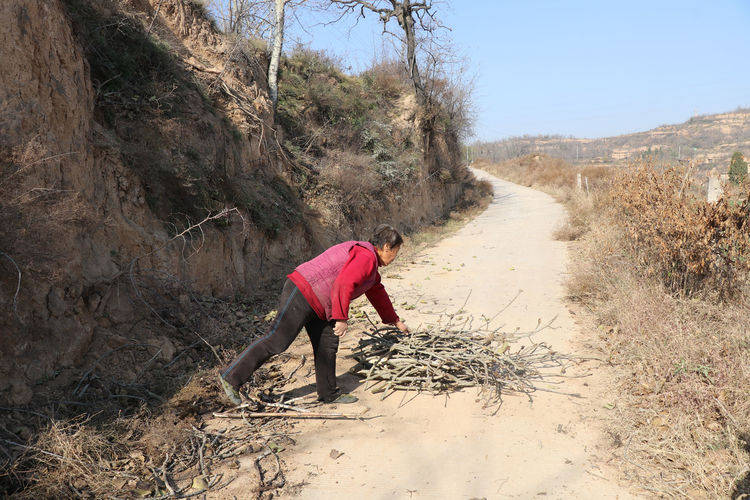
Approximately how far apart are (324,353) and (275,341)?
1.51ft

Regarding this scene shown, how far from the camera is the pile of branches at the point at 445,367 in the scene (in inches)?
171

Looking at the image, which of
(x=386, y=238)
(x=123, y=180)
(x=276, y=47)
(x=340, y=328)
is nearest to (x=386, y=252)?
(x=386, y=238)

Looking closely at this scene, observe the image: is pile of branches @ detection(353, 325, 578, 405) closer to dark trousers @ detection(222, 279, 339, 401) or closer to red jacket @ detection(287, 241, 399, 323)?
dark trousers @ detection(222, 279, 339, 401)

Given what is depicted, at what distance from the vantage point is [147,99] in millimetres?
6844

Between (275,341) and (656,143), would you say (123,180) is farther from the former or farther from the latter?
(656,143)

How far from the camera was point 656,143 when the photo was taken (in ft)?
235

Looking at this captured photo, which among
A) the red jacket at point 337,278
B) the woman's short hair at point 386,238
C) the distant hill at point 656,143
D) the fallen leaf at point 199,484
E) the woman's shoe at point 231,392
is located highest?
the distant hill at point 656,143

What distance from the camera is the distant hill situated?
61250 millimetres

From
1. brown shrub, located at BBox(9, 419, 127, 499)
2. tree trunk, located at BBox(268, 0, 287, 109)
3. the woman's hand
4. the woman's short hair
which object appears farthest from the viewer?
tree trunk, located at BBox(268, 0, 287, 109)

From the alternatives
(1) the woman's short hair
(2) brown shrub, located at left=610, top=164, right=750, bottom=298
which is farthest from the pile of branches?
(2) brown shrub, located at left=610, top=164, right=750, bottom=298

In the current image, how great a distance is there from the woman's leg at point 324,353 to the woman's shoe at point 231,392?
0.70 meters

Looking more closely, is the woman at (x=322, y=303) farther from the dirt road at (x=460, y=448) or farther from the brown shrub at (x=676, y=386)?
the brown shrub at (x=676, y=386)

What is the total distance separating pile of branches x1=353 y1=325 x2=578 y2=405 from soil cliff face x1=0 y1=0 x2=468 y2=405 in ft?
7.26

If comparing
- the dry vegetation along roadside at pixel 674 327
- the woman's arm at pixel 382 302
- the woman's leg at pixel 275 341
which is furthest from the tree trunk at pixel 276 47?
the woman's leg at pixel 275 341
